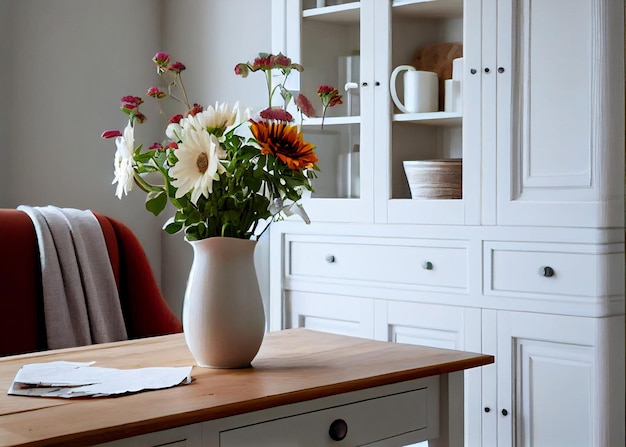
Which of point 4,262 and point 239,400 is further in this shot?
point 4,262

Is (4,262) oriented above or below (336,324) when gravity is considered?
above

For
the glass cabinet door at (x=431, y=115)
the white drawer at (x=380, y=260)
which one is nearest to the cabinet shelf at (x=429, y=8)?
the glass cabinet door at (x=431, y=115)

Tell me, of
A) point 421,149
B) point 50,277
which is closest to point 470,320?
point 421,149

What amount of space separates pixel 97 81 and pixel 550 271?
2122mm

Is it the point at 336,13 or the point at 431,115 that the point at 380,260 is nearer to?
the point at 431,115

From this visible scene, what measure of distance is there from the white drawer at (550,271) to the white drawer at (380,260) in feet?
0.39

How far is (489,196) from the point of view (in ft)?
8.87

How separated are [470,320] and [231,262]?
1.33 m

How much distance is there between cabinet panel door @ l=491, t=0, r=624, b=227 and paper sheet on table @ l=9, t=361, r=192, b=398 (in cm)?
137

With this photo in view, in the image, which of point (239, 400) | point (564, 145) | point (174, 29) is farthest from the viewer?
point (174, 29)

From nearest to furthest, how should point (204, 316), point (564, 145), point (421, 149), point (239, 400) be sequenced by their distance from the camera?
point (239, 400), point (204, 316), point (564, 145), point (421, 149)

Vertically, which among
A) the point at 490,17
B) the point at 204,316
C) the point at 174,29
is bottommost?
the point at 204,316

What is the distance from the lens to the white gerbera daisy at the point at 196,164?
4.91 ft

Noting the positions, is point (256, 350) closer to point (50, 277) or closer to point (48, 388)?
point (48, 388)
